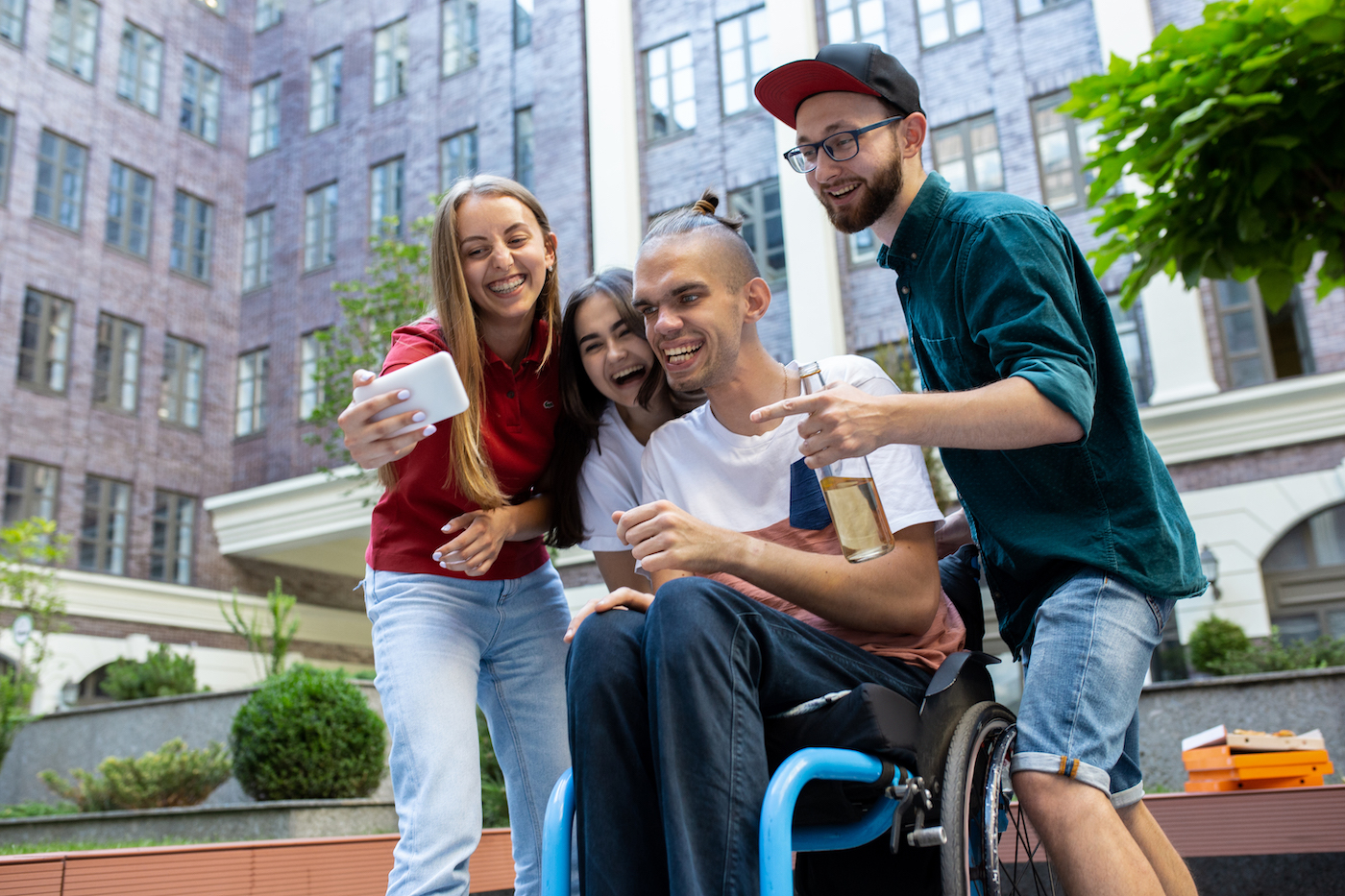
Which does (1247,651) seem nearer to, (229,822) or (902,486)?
(229,822)

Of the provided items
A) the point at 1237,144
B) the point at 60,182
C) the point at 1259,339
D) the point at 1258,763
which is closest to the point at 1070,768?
the point at 1258,763

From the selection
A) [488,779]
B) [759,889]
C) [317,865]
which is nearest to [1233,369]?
[488,779]

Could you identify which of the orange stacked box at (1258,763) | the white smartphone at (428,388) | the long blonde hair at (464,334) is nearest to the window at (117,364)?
the long blonde hair at (464,334)

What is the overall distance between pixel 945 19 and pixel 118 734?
14.5 metres

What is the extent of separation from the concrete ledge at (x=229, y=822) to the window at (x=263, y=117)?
1816cm

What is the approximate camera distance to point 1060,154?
14.4 meters

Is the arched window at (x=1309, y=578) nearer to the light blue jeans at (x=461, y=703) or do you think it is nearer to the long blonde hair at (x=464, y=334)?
the light blue jeans at (x=461, y=703)

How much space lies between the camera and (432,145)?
20.1 meters

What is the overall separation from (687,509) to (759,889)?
0.97m

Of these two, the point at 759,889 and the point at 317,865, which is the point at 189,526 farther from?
the point at 759,889

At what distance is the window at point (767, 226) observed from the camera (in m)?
16.2

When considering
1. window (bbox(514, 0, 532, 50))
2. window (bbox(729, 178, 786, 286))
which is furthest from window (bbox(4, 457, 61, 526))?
window (bbox(729, 178, 786, 286))

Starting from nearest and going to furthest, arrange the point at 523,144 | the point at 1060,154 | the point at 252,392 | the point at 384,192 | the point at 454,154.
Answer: the point at 1060,154 → the point at 523,144 → the point at 454,154 → the point at 384,192 → the point at 252,392

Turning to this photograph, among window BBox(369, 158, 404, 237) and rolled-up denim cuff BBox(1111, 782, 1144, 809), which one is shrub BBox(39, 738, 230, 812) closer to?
rolled-up denim cuff BBox(1111, 782, 1144, 809)
